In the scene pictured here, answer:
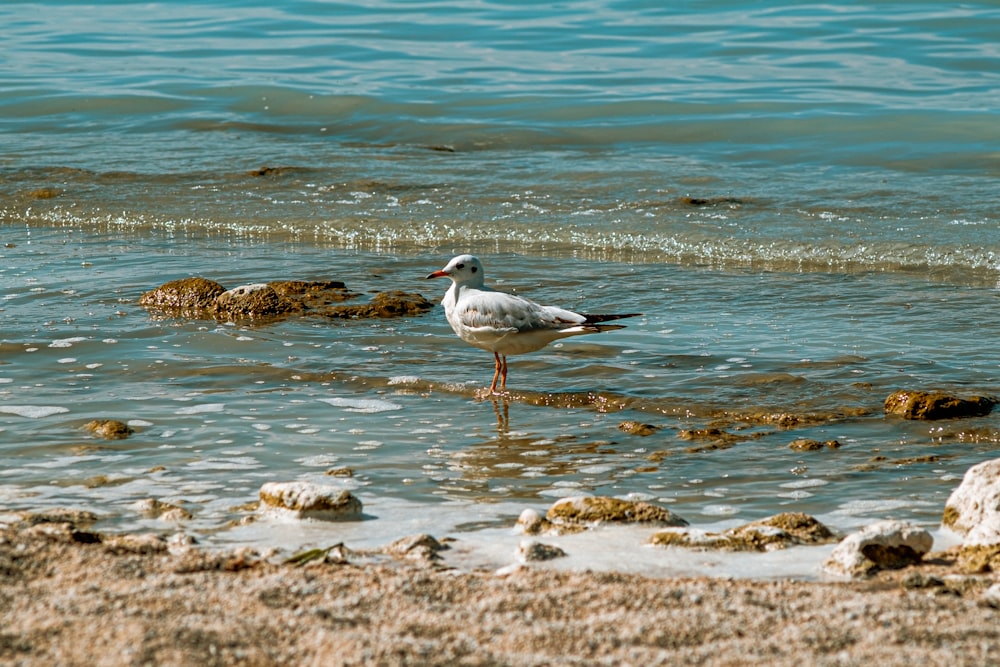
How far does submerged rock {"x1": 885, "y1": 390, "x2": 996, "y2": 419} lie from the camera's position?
5836 mm

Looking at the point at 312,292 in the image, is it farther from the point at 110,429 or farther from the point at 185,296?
the point at 110,429

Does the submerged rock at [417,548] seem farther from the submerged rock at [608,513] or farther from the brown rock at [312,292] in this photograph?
the brown rock at [312,292]

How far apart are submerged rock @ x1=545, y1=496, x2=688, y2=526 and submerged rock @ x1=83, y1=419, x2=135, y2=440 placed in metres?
2.15

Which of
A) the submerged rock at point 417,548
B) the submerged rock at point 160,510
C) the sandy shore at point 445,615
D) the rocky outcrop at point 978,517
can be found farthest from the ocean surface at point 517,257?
the sandy shore at point 445,615

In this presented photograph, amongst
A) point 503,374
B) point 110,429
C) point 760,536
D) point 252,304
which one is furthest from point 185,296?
point 760,536

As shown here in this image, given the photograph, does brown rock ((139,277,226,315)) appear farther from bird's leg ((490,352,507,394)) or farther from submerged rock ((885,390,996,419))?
submerged rock ((885,390,996,419))

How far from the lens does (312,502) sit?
4.51 metres

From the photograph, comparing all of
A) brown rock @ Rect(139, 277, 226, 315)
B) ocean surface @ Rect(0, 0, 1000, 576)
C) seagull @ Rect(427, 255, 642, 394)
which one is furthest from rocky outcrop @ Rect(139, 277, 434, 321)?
seagull @ Rect(427, 255, 642, 394)

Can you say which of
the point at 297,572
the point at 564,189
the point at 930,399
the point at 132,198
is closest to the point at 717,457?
the point at 930,399

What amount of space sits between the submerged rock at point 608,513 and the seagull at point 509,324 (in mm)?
2125

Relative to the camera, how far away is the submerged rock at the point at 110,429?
563cm

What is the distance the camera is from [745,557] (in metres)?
4.07

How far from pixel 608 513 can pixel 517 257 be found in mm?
5886

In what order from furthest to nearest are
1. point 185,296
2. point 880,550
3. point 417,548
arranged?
1. point 185,296
2. point 417,548
3. point 880,550
